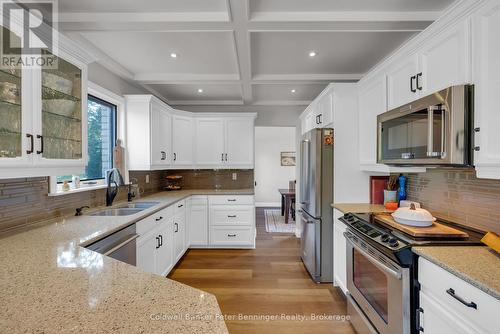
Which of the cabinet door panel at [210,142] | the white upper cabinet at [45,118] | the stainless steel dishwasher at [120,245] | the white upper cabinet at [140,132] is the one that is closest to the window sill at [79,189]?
the white upper cabinet at [45,118]

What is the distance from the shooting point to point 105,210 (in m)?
2.46

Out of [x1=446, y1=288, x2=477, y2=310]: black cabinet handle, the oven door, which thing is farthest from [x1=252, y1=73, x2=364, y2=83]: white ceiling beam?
[x1=446, y1=288, x2=477, y2=310]: black cabinet handle

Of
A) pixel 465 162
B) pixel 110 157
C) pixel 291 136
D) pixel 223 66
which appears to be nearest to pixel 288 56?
pixel 223 66

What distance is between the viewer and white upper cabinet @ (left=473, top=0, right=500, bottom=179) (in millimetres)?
1188

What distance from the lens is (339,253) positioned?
101 inches

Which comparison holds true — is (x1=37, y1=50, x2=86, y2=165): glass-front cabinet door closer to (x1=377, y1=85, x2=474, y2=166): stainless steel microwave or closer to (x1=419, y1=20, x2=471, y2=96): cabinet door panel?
(x1=377, y1=85, x2=474, y2=166): stainless steel microwave

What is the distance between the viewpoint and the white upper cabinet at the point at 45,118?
138cm

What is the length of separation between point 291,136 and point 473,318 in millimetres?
7354

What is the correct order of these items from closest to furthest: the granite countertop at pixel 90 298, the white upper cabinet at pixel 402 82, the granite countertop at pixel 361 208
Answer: the granite countertop at pixel 90 298 → the white upper cabinet at pixel 402 82 → the granite countertop at pixel 361 208

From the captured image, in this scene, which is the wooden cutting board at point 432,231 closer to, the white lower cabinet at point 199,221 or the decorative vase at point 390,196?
the decorative vase at point 390,196

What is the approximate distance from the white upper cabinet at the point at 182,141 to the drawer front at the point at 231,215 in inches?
37.5

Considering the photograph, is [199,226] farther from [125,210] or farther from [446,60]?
[446,60]

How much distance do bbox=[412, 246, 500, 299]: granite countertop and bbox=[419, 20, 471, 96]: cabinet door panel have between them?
0.91 m

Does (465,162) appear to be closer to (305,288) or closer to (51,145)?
(305,288)
